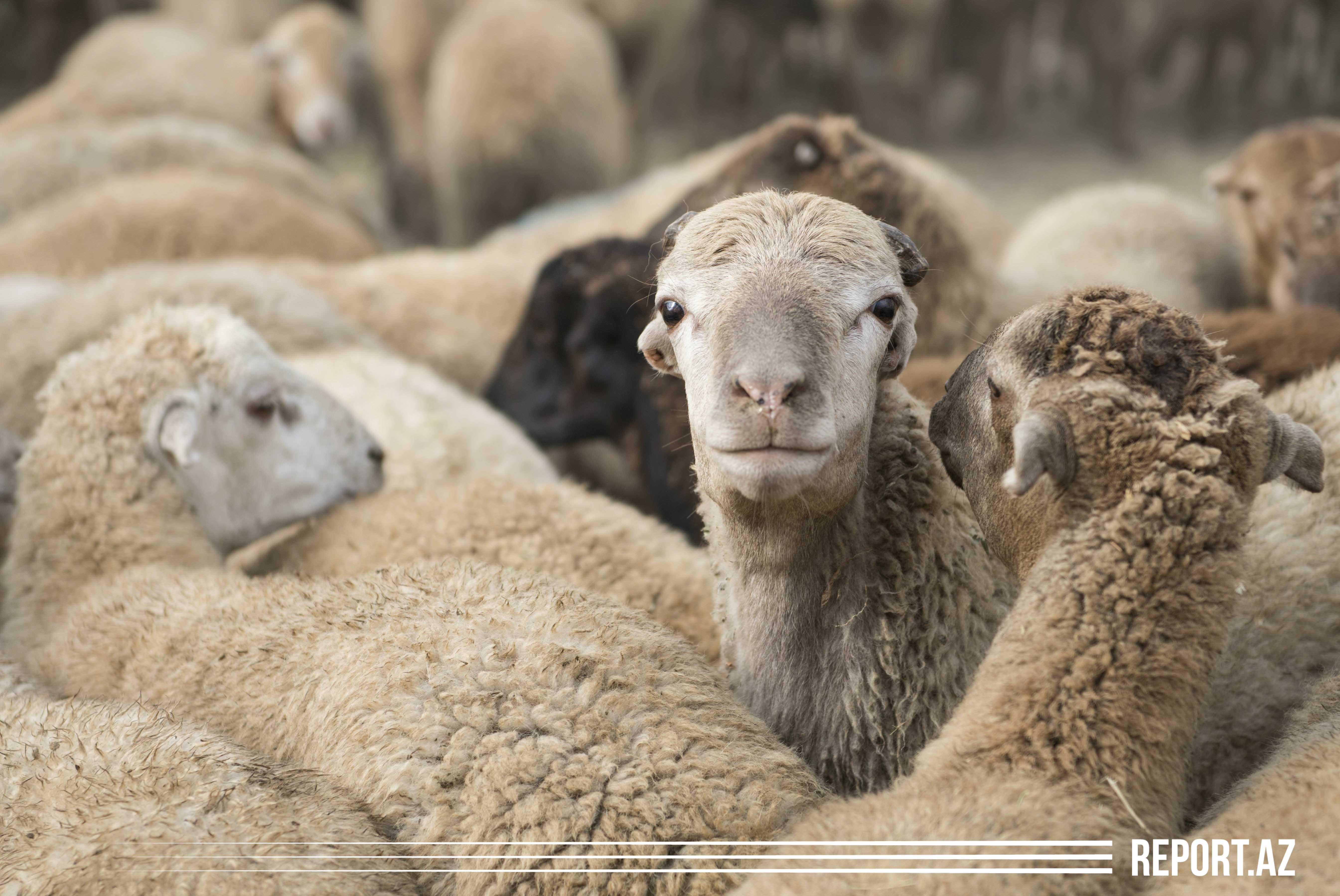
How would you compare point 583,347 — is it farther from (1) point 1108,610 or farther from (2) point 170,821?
(1) point 1108,610

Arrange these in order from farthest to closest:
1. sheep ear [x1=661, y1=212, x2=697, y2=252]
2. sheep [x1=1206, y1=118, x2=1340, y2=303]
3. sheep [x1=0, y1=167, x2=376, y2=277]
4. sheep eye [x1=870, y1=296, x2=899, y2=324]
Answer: sheep [x1=0, y1=167, x2=376, y2=277], sheep [x1=1206, y1=118, x2=1340, y2=303], sheep ear [x1=661, y1=212, x2=697, y2=252], sheep eye [x1=870, y1=296, x2=899, y2=324]

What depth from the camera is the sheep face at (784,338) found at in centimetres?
237

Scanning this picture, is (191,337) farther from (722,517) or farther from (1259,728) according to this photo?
(1259,728)

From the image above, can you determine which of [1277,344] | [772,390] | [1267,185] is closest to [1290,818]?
[772,390]

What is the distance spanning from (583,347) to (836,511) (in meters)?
2.69

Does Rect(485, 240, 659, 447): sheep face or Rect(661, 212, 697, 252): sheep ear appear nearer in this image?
Rect(661, 212, 697, 252): sheep ear

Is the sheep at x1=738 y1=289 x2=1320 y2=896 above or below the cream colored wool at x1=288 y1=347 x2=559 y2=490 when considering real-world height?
above

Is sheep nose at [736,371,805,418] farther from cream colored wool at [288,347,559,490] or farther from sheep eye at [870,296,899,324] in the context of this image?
cream colored wool at [288,347,559,490]

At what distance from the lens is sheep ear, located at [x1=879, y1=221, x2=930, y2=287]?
286 cm

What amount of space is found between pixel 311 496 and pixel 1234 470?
294 centimetres

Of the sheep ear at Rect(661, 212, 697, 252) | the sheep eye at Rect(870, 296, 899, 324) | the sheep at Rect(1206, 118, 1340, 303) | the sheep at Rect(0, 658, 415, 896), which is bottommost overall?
the sheep at Rect(0, 658, 415, 896)

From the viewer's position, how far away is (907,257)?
9.45 feet

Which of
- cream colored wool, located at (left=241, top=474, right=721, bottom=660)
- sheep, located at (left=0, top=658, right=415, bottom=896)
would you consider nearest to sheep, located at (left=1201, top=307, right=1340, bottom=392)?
cream colored wool, located at (left=241, top=474, right=721, bottom=660)

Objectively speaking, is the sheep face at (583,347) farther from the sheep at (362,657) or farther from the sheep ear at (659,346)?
the sheep ear at (659,346)
